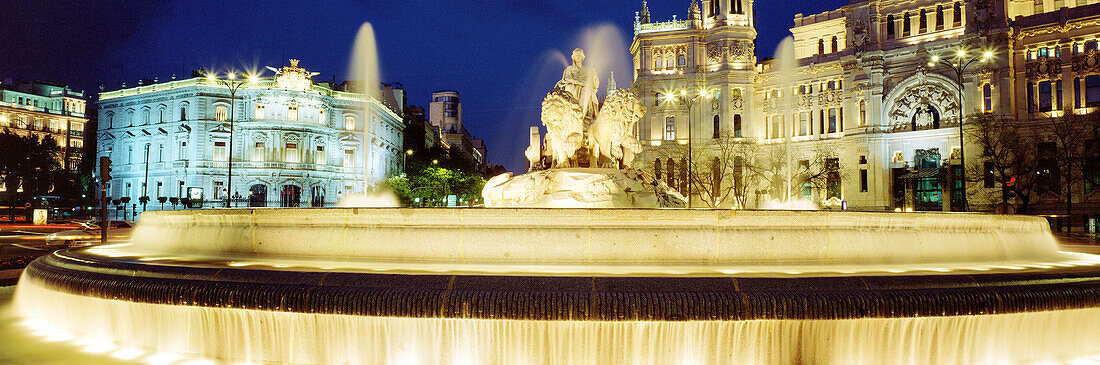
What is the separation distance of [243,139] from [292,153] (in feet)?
15.4

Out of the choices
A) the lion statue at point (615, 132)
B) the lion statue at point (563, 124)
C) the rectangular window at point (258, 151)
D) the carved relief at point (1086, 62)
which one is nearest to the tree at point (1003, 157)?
the carved relief at point (1086, 62)

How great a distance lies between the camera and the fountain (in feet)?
17.7

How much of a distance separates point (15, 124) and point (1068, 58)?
113m

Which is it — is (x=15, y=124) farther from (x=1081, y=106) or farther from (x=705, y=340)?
(x=1081, y=106)

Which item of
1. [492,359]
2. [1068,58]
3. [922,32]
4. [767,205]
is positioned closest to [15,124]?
[767,205]

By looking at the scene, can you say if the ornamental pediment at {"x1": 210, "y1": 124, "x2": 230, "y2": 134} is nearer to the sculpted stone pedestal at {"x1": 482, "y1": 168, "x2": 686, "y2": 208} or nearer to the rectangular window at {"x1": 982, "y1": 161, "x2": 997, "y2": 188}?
the sculpted stone pedestal at {"x1": 482, "y1": 168, "x2": 686, "y2": 208}

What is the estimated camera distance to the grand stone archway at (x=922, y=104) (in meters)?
55.4

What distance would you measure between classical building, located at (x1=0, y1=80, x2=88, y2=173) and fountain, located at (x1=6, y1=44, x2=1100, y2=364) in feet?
291

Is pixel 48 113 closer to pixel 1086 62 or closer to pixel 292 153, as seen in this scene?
pixel 292 153

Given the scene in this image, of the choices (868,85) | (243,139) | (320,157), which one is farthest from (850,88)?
(243,139)

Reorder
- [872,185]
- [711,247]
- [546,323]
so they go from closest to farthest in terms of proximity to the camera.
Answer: [546,323] → [711,247] → [872,185]

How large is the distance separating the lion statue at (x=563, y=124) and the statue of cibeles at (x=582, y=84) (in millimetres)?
201

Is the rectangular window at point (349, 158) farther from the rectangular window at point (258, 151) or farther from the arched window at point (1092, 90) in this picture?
the arched window at point (1092, 90)

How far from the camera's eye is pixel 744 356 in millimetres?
5484
